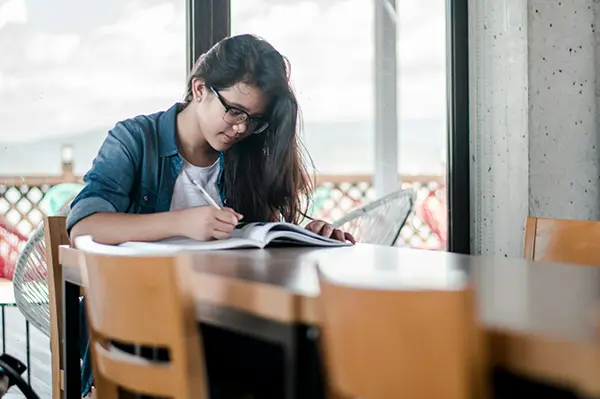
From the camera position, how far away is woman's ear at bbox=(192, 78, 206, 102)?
201cm

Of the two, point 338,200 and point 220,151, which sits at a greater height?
point 220,151

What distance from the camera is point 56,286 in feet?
6.24

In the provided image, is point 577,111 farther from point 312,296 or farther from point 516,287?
point 312,296

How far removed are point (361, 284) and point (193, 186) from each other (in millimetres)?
1309

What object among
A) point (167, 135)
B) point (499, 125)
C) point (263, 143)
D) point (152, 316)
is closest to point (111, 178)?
point (167, 135)

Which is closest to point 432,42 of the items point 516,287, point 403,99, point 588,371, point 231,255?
point 403,99

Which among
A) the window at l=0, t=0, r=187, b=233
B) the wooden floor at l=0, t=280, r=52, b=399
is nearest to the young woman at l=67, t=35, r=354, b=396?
the window at l=0, t=0, r=187, b=233

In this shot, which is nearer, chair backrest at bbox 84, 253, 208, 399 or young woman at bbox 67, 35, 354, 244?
chair backrest at bbox 84, 253, 208, 399

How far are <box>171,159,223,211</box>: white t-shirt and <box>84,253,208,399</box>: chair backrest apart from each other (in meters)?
0.86

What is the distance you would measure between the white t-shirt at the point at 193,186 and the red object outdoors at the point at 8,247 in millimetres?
716

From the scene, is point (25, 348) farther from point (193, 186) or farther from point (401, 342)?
point (401, 342)

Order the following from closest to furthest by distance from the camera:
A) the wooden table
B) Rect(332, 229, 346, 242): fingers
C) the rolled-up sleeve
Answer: the wooden table → the rolled-up sleeve → Rect(332, 229, 346, 242): fingers

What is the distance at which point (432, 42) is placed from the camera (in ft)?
10.3

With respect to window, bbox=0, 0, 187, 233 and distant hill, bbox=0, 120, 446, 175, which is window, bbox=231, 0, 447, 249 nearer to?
distant hill, bbox=0, 120, 446, 175
